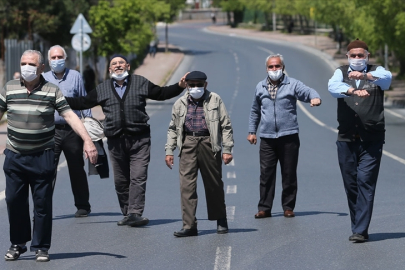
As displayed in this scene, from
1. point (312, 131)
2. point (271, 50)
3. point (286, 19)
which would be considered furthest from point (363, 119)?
point (286, 19)

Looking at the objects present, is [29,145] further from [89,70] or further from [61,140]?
[89,70]

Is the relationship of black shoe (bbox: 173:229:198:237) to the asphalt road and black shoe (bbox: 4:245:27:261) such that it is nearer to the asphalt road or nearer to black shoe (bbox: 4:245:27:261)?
the asphalt road

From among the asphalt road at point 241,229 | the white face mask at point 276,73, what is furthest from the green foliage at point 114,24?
the white face mask at point 276,73

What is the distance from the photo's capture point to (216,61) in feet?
233

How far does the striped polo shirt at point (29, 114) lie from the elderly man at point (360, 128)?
2770 millimetres

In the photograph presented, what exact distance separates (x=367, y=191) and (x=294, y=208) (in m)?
2.70

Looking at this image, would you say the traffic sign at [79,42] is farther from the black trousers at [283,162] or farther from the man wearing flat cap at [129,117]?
the man wearing flat cap at [129,117]

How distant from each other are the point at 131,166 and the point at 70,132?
3.29 feet

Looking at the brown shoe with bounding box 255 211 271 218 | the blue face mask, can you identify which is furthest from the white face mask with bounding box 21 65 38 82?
the brown shoe with bounding box 255 211 271 218

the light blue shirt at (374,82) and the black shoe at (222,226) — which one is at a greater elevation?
the light blue shirt at (374,82)

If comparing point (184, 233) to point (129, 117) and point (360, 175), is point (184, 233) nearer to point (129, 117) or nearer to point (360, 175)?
point (129, 117)

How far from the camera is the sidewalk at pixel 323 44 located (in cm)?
4012

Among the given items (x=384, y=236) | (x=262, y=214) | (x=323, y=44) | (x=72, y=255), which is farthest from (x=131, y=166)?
(x=323, y=44)

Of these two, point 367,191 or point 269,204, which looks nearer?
point 367,191
